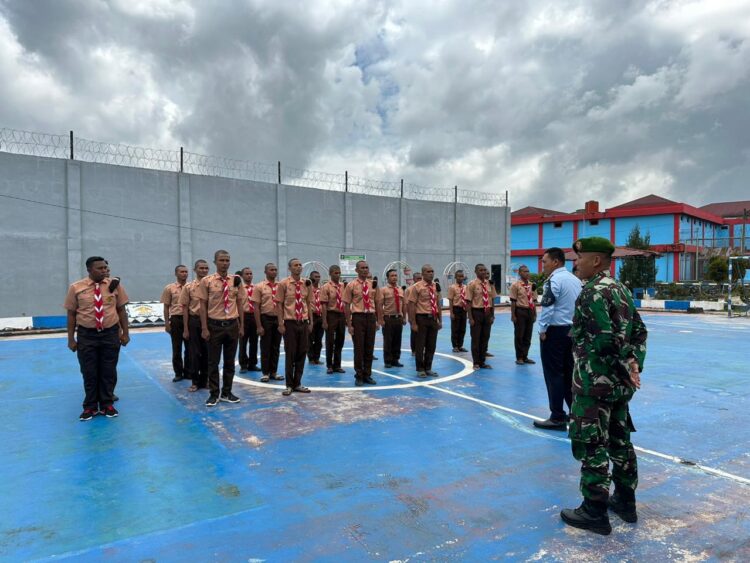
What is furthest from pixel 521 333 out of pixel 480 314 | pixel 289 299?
pixel 289 299

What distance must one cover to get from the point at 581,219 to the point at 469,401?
4336 centimetres

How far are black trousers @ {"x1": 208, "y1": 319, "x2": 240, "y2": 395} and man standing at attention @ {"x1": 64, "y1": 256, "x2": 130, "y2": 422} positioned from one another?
3.35 ft

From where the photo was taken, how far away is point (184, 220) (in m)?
19.1

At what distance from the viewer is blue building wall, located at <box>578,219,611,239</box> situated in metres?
44.9

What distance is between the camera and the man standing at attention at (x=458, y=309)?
10078 millimetres

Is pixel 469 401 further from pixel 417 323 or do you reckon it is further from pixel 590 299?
pixel 590 299

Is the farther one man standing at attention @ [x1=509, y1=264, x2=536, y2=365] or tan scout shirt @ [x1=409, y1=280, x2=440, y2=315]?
man standing at attention @ [x1=509, y1=264, x2=536, y2=365]

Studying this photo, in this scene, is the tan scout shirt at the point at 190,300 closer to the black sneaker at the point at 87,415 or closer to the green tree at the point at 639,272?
the black sneaker at the point at 87,415

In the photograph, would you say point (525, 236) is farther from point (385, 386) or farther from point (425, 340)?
point (385, 386)

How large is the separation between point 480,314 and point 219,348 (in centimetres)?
464

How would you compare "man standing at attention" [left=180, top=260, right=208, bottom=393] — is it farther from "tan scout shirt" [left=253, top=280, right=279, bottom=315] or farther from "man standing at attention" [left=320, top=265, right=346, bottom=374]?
"man standing at attention" [left=320, top=265, right=346, bottom=374]

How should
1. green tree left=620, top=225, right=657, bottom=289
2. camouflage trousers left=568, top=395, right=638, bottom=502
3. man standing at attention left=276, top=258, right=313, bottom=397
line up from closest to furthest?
camouflage trousers left=568, top=395, right=638, bottom=502 → man standing at attention left=276, top=258, right=313, bottom=397 → green tree left=620, top=225, right=657, bottom=289

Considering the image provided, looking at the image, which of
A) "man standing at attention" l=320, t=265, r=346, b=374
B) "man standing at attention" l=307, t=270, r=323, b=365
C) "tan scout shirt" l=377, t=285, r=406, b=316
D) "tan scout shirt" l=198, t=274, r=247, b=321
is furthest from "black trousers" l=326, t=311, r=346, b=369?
"tan scout shirt" l=198, t=274, r=247, b=321

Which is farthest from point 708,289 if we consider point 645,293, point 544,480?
point 544,480
